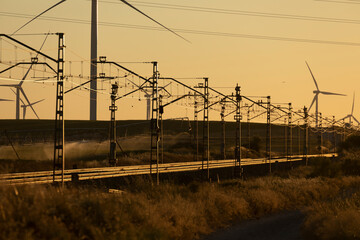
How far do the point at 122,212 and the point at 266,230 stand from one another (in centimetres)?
1211

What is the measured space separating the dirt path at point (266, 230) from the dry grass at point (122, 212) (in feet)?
2.77

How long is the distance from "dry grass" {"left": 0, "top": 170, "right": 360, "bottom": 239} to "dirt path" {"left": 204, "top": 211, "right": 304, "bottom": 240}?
845 millimetres

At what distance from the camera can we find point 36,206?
18625mm

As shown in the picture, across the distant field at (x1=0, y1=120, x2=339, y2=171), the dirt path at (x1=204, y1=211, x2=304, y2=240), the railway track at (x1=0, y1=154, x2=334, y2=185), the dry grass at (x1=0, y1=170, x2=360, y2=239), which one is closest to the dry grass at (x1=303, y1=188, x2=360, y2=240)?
the dirt path at (x1=204, y1=211, x2=304, y2=240)

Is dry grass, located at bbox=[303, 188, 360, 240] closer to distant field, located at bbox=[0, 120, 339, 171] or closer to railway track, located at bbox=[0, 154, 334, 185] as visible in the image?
railway track, located at bbox=[0, 154, 334, 185]

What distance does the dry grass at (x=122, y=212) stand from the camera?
18391 millimetres

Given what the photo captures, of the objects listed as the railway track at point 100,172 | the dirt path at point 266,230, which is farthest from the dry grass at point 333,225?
the railway track at point 100,172

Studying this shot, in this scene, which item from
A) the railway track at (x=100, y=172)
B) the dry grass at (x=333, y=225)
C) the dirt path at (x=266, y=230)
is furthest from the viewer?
the railway track at (x=100, y=172)

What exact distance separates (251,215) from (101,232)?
18.6 meters

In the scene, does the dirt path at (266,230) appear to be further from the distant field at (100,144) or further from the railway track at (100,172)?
the distant field at (100,144)

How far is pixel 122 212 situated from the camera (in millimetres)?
22906

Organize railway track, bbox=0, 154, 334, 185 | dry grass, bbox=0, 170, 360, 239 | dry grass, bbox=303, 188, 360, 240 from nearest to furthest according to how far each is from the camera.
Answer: dry grass, bbox=0, 170, 360, 239
dry grass, bbox=303, 188, 360, 240
railway track, bbox=0, 154, 334, 185

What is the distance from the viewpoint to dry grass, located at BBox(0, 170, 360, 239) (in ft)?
60.3

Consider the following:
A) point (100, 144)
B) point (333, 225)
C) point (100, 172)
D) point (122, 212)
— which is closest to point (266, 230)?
point (333, 225)
